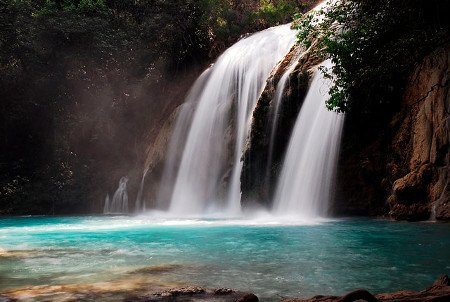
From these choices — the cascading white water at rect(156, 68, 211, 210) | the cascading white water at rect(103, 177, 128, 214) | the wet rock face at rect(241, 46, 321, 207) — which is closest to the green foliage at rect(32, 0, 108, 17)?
the cascading white water at rect(156, 68, 211, 210)

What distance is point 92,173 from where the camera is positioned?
26422mm

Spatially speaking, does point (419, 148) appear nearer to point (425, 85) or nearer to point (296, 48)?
point (425, 85)

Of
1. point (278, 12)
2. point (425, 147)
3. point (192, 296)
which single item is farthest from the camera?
point (278, 12)

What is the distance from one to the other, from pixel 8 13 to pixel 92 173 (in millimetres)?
9766

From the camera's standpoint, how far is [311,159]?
1379cm

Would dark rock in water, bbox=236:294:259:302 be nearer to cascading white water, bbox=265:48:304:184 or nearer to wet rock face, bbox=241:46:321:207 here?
wet rock face, bbox=241:46:321:207

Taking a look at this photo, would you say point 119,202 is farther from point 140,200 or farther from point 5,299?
point 5,299

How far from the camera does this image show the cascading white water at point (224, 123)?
752 inches

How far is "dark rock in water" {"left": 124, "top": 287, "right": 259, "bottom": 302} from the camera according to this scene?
429cm

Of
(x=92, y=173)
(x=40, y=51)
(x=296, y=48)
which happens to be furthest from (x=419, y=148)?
(x=40, y=51)

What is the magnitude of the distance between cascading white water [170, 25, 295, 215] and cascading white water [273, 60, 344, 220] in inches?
157

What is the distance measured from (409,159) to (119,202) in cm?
1695

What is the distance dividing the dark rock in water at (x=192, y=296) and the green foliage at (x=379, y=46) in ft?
28.0

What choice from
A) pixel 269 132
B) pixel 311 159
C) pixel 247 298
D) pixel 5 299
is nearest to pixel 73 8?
pixel 269 132
